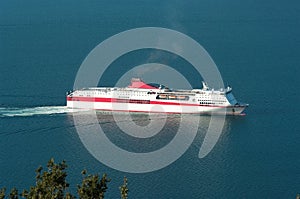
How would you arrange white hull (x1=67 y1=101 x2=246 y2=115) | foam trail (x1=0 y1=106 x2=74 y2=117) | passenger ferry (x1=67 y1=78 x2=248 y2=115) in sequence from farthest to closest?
passenger ferry (x1=67 y1=78 x2=248 y2=115)
white hull (x1=67 y1=101 x2=246 y2=115)
foam trail (x1=0 y1=106 x2=74 y2=117)

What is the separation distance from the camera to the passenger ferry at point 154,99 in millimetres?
34094

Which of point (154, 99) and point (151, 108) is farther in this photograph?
point (154, 99)

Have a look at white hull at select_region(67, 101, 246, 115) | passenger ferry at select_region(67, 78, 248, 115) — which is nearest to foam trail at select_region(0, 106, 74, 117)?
white hull at select_region(67, 101, 246, 115)

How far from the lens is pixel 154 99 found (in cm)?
3472

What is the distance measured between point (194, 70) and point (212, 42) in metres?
6.13

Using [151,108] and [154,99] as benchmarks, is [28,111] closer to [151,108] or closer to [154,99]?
[151,108]

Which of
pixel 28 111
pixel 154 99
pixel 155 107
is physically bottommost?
pixel 28 111

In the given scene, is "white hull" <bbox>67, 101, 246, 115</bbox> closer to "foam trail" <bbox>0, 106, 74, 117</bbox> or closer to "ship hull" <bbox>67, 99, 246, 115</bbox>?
"ship hull" <bbox>67, 99, 246, 115</bbox>

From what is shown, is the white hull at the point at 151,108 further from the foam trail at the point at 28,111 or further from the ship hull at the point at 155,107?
the foam trail at the point at 28,111

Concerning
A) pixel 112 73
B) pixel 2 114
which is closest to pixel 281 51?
pixel 112 73

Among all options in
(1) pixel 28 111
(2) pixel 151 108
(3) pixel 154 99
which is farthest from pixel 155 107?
(1) pixel 28 111

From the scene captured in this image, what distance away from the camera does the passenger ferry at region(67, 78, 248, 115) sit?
34.1 metres

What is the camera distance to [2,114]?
104 ft

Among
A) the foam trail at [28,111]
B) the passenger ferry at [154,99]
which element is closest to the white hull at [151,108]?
the passenger ferry at [154,99]
